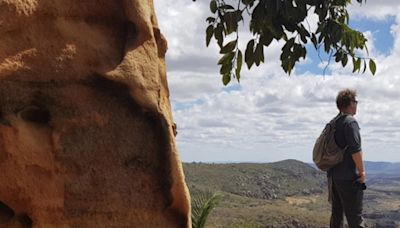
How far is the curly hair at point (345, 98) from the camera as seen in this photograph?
7.09 meters

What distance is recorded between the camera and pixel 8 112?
13.9 ft

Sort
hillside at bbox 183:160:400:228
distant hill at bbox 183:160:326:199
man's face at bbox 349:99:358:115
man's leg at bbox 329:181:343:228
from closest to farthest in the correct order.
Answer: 1. man's face at bbox 349:99:358:115
2. man's leg at bbox 329:181:343:228
3. hillside at bbox 183:160:400:228
4. distant hill at bbox 183:160:326:199

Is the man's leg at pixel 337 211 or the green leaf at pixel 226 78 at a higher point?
the green leaf at pixel 226 78

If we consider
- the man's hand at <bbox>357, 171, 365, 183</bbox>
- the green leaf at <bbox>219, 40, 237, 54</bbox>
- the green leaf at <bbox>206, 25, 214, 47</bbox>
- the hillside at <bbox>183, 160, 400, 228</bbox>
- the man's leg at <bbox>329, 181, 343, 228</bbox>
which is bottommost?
the hillside at <bbox>183, 160, 400, 228</bbox>

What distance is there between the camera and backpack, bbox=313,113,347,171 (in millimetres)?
6977

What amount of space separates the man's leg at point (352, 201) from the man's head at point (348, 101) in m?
0.79

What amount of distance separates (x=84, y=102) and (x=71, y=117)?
14 centimetres

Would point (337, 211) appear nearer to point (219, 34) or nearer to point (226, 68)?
point (226, 68)

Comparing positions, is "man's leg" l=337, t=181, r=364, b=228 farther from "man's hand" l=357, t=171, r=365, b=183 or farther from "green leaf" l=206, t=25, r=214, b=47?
"green leaf" l=206, t=25, r=214, b=47

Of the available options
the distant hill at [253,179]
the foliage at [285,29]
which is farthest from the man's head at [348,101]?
the distant hill at [253,179]

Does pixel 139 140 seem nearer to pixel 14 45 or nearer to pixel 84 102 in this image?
pixel 84 102

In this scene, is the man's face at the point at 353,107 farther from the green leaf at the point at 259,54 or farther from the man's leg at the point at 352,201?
the green leaf at the point at 259,54

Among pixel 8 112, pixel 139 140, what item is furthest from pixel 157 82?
pixel 8 112

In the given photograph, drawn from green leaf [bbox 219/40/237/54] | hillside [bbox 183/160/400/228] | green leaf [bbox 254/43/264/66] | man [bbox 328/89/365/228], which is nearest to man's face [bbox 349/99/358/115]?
man [bbox 328/89/365/228]
